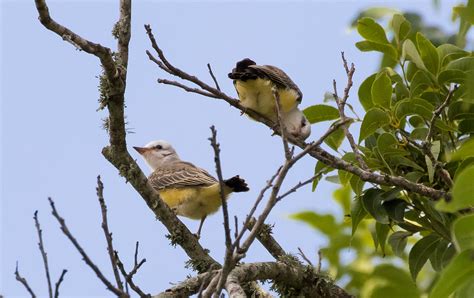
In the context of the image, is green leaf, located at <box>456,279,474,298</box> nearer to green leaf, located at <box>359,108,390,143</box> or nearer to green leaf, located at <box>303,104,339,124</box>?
green leaf, located at <box>359,108,390,143</box>

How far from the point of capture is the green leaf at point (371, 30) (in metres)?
4.56

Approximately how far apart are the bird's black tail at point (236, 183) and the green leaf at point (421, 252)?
2861 mm

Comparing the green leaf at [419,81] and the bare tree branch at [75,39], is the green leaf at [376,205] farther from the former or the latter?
the bare tree branch at [75,39]

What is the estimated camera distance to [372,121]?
420 centimetres

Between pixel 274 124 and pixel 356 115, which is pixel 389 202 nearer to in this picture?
pixel 356 115

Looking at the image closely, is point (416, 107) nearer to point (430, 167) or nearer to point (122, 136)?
point (430, 167)

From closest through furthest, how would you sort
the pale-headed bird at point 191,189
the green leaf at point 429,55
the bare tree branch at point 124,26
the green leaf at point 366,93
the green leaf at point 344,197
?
1. the green leaf at point 429,55
2. the green leaf at point 366,93
3. the bare tree branch at point 124,26
4. the green leaf at point 344,197
5. the pale-headed bird at point 191,189

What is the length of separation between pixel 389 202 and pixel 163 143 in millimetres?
6223

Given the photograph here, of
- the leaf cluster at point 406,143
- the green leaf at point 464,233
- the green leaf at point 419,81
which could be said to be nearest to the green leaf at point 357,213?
the leaf cluster at point 406,143

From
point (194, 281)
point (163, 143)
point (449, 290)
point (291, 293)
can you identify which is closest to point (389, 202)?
point (291, 293)

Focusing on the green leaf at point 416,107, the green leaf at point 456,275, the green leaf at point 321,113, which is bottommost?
the green leaf at point 456,275

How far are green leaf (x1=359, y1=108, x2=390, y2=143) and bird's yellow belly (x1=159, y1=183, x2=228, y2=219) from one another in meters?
3.51

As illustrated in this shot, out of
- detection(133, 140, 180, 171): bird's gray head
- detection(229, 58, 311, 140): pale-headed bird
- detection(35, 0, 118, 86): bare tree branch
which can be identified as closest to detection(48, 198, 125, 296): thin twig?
detection(35, 0, 118, 86): bare tree branch

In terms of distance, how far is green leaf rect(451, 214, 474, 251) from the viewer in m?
2.07
